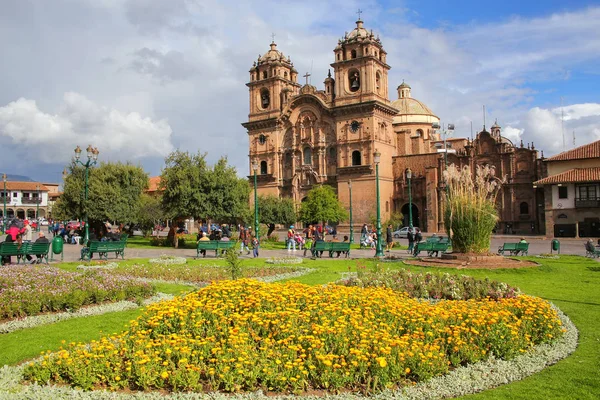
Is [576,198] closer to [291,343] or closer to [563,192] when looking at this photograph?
[563,192]

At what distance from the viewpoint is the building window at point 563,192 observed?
41.8 m

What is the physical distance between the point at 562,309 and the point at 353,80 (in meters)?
46.5

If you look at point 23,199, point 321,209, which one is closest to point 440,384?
point 321,209

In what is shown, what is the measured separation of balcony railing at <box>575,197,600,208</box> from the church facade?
6.53m

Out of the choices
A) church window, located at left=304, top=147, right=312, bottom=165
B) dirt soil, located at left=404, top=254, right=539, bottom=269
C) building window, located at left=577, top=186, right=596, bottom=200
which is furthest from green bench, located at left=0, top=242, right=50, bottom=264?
church window, located at left=304, top=147, right=312, bottom=165

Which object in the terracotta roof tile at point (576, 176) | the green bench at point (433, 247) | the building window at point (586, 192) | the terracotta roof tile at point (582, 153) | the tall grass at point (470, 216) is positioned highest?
the terracotta roof tile at point (582, 153)

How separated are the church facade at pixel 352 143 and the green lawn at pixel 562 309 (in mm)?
34342

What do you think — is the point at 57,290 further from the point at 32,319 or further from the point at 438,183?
the point at 438,183

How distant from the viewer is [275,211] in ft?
159

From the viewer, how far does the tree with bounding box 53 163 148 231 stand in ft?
115

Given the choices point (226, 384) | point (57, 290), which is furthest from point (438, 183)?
point (226, 384)

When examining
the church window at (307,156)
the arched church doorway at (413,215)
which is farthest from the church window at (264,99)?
the arched church doorway at (413,215)

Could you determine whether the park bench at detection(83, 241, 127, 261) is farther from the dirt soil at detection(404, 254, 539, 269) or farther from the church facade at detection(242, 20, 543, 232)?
the church facade at detection(242, 20, 543, 232)

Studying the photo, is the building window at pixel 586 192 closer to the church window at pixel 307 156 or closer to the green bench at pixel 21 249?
the church window at pixel 307 156
